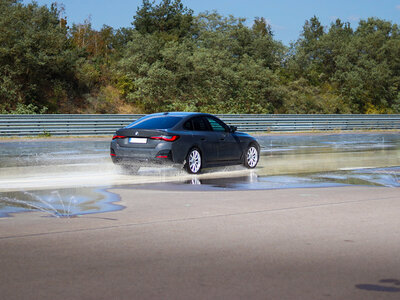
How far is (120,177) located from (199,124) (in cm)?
253

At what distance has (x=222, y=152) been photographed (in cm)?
1547

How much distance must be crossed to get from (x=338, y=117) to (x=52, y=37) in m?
18.7

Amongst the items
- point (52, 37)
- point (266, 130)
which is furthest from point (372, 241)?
point (52, 37)

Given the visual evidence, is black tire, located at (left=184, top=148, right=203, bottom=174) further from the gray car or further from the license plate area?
the license plate area

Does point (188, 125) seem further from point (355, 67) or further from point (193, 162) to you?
point (355, 67)

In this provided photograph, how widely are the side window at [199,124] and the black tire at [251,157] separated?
155 cm

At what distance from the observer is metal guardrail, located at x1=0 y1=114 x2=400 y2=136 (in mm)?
29828

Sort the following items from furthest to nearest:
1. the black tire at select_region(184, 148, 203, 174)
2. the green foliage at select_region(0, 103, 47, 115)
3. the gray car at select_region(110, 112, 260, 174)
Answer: the green foliage at select_region(0, 103, 47, 115) < the black tire at select_region(184, 148, 203, 174) < the gray car at select_region(110, 112, 260, 174)

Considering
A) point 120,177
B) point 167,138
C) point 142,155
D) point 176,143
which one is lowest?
point 120,177

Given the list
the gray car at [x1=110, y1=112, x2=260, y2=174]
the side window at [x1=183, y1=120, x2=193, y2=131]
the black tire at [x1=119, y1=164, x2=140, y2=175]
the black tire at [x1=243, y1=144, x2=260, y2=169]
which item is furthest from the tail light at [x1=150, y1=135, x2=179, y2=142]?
the black tire at [x1=243, y1=144, x2=260, y2=169]

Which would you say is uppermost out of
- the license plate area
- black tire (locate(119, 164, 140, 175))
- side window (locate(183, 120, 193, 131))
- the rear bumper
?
side window (locate(183, 120, 193, 131))

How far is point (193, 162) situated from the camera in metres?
14.5

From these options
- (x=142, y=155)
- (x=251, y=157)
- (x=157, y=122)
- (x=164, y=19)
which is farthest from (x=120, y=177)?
(x=164, y=19)

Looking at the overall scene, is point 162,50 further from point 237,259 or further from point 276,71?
point 237,259
